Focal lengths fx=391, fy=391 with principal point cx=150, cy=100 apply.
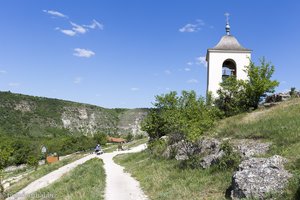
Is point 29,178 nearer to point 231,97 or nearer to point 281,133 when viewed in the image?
point 231,97

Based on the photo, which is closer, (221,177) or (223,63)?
(221,177)

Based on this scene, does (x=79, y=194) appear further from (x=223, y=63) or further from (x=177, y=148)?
(x=223, y=63)

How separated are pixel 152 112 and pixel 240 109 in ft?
28.9

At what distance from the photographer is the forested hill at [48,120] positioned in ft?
542

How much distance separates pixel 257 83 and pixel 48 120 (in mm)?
155437

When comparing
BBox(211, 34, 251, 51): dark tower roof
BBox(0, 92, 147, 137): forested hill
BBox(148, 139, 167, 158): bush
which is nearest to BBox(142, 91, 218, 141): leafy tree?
BBox(148, 139, 167, 158): bush

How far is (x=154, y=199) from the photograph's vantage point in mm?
15586

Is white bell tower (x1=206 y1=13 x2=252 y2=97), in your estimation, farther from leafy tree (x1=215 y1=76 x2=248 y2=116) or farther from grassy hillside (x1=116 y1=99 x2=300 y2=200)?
grassy hillside (x1=116 y1=99 x2=300 y2=200)

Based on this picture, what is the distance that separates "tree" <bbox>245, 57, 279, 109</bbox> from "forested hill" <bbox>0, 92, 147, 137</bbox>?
4936 inches

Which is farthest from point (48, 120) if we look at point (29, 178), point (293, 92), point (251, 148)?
point (251, 148)

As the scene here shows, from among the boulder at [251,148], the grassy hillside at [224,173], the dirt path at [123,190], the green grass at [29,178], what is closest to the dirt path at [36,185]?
the green grass at [29,178]

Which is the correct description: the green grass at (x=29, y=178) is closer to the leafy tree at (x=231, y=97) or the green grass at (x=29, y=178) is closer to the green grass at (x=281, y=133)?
the green grass at (x=281, y=133)

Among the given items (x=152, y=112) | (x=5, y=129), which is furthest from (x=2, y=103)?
(x=152, y=112)

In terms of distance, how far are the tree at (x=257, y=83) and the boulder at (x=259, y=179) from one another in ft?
71.9
